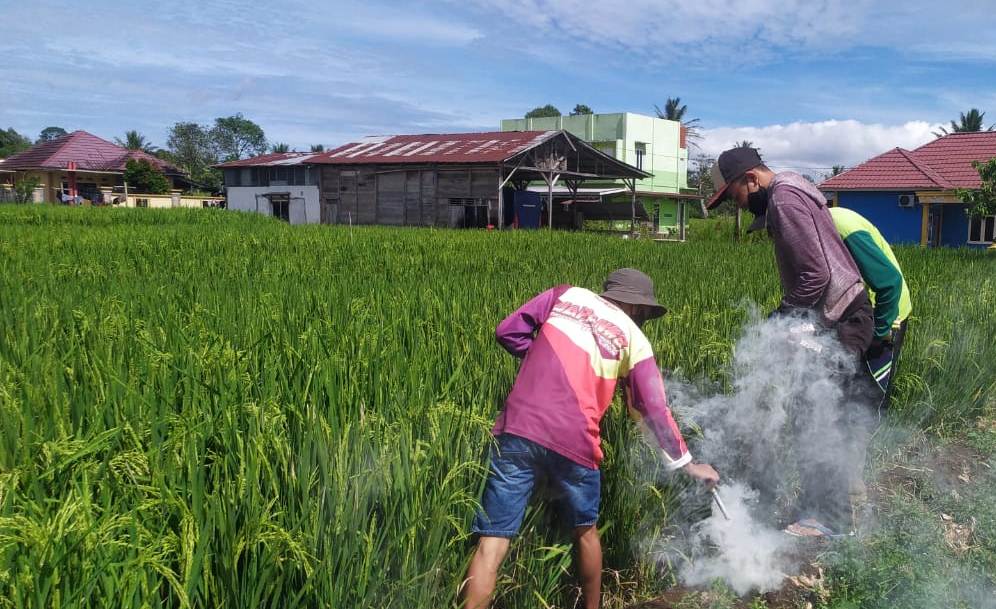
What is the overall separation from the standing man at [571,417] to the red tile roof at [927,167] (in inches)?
905

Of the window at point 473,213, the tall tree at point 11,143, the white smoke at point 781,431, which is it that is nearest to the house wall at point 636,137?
the window at point 473,213

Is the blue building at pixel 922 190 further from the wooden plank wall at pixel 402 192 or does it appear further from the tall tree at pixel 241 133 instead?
the tall tree at pixel 241 133

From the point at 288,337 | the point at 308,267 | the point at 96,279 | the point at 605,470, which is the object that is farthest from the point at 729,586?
the point at 308,267

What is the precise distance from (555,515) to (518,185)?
24.5 meters

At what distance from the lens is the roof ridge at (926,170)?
22.2 meters

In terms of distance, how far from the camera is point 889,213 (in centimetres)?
2338

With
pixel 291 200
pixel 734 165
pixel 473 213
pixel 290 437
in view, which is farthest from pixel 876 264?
pixel 291 200

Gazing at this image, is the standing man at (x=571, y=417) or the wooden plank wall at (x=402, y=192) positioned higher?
the wooden plank wall at (x=402, y=192)

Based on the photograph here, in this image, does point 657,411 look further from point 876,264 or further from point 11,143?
point 11,143

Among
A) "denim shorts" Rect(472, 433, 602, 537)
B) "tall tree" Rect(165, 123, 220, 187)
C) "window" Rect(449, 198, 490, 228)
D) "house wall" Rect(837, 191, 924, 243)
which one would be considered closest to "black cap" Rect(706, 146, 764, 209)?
"denim shorts" Rect(472, 433, 602, 537)

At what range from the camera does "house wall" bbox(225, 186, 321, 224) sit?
3051 centimetres

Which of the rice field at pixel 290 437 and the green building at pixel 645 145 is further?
the green building at pixel 645 145

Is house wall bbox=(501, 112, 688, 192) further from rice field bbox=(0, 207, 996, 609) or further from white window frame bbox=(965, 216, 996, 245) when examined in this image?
rice field bbox=(0, 207, 996, 609)

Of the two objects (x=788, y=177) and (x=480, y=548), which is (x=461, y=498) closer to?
(x=480, y=548)
